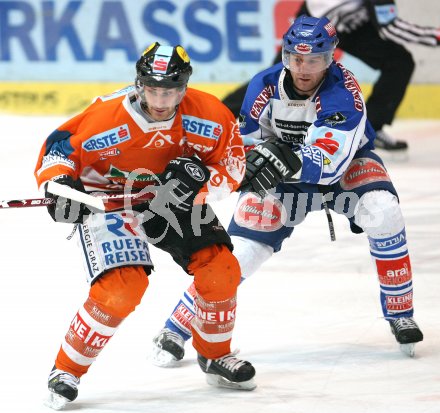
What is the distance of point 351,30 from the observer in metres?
7.13

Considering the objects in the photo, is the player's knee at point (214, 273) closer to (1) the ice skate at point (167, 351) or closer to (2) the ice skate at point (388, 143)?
(1) the ice skate at point (167, 351)

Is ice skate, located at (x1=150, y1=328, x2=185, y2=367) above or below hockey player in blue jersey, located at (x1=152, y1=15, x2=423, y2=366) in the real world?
below

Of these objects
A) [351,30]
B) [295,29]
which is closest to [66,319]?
[295,29]

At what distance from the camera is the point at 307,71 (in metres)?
3.87

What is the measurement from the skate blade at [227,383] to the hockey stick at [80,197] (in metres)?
0.63

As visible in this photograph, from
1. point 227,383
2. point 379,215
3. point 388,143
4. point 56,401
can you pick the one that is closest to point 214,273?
point 227,383

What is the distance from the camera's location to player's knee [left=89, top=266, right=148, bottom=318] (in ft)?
10.7

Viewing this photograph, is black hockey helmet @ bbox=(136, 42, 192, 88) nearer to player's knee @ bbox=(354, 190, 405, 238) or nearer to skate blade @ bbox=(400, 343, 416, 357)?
player's knee @ bbox=(354, 190, 405, 238)

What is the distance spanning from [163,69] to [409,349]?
1.33 metres

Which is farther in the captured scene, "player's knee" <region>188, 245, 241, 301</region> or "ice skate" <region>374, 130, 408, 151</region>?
"ice skate" <region>374, 130, 408, 151</region>

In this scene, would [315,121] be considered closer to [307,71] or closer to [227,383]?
[307,71]

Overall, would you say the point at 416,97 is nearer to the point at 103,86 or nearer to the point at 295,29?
the point at 103,86

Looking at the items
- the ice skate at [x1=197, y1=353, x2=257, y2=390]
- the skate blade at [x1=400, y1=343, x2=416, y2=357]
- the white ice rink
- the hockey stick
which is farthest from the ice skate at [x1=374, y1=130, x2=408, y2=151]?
the hockey stick

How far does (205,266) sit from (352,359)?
29.0 inches
